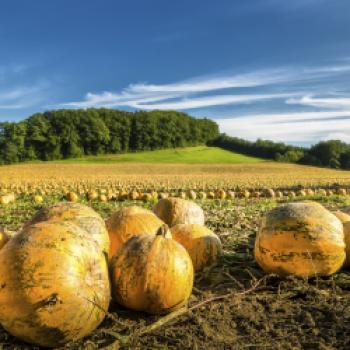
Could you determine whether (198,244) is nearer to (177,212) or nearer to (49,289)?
(177,212)

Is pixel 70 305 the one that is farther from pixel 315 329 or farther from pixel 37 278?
pixel 315 329

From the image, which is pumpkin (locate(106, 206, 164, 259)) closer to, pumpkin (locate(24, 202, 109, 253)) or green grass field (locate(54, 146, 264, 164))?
pumpkin (locate(24, 202, 109, 253))

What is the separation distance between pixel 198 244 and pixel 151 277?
56.8 inches

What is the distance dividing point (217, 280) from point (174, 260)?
3.76 feet

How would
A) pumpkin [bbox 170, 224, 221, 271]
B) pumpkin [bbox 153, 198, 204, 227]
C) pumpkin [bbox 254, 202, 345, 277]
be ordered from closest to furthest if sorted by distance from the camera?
pumpkin [bbox 254, 202, 345, 277] < pumpkin [bbox 170, 224, 221, 271] < pumpkin [bbox 153, 198, 204, 227]

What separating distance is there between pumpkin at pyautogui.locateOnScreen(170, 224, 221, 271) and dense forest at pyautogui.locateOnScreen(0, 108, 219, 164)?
77728 millimetres

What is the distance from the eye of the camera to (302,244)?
186 inches

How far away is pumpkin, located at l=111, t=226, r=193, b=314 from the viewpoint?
3.74 metres

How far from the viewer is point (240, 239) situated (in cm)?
709

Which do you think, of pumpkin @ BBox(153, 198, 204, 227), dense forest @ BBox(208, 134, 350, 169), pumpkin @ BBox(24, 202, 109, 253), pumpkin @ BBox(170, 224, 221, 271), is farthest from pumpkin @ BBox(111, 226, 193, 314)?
dense forest @ BBox(208, 134, 350, 169)

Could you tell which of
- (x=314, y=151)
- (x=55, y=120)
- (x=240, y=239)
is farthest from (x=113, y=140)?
(x=240, y=239)

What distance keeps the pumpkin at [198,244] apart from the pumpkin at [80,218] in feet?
3.42

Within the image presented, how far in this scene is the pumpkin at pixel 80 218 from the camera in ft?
14.5

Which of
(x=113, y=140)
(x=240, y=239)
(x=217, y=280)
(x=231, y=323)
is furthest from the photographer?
(x=113, y=140)
